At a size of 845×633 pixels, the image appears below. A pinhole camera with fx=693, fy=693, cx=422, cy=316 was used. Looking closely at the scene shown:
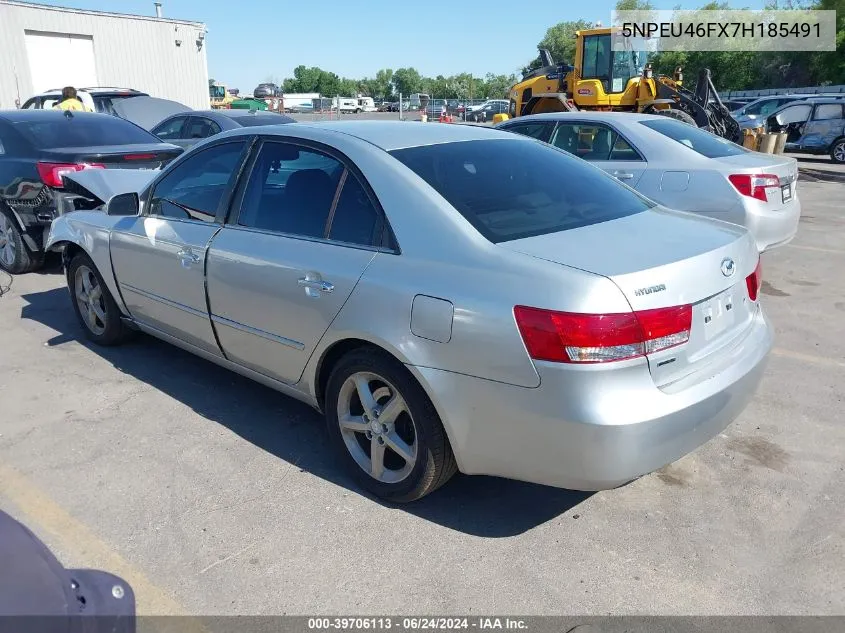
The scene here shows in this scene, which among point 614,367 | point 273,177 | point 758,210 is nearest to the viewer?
point 614,367

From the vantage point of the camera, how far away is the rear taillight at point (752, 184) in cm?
629

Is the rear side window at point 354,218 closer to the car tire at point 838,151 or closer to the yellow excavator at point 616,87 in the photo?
the yellow excavator at point 616,87

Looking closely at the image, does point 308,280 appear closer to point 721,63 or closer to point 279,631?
point 279,631

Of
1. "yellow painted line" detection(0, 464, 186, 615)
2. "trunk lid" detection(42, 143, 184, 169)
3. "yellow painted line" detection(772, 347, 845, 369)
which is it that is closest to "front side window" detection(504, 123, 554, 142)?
"yellow painted line" detection(772, 347, 845, 369)

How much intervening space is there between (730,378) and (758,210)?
4102mm

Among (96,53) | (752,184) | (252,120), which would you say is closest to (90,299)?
(752,184)

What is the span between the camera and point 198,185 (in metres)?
4.15

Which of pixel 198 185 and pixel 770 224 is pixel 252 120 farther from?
pixel 770 224

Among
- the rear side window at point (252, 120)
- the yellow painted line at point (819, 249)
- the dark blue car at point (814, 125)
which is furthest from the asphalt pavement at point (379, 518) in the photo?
the dark blue car at point (814, 125)

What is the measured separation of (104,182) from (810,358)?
5852 mm

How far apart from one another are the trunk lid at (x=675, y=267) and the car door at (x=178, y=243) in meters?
1.93

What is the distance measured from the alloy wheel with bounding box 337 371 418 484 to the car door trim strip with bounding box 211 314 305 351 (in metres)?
0.35

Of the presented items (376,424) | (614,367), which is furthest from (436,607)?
(614,367)

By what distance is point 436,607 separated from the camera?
8.35ft
